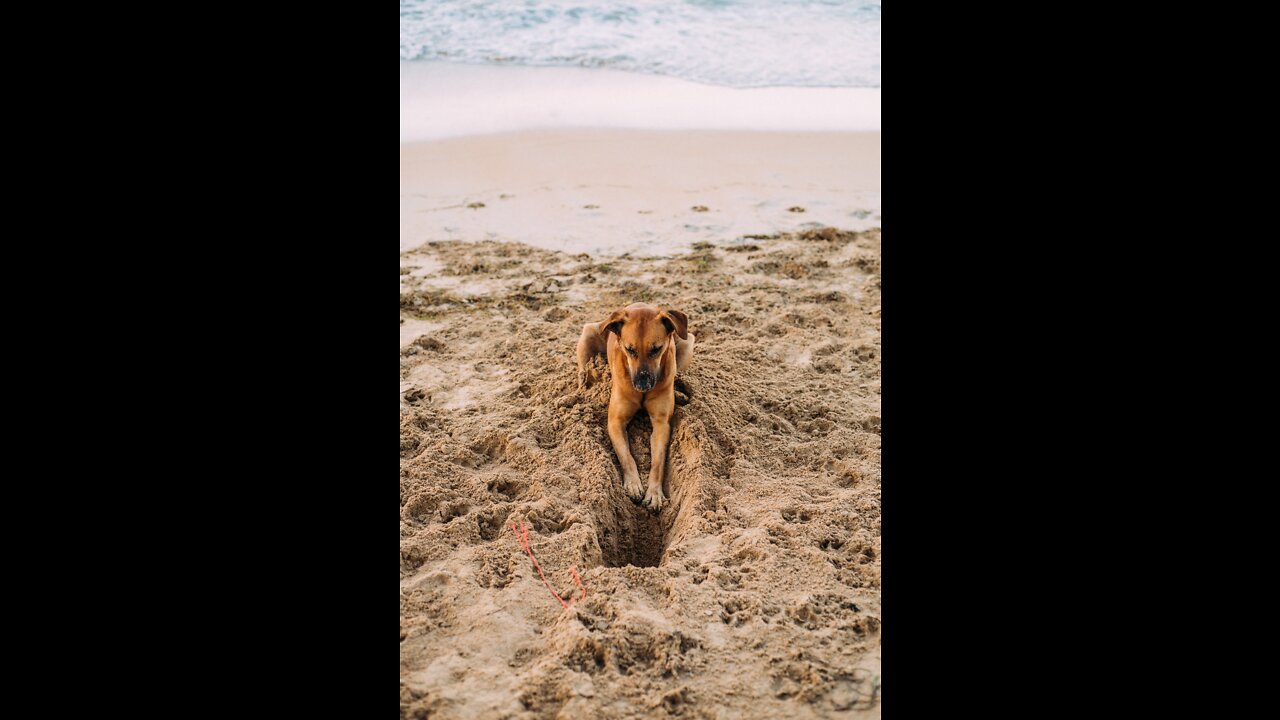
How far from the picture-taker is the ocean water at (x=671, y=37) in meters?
12.9

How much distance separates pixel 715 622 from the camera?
10.5 ft

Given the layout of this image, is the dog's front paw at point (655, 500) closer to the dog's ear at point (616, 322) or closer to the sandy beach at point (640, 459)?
the sandy beach at point (640, 459)

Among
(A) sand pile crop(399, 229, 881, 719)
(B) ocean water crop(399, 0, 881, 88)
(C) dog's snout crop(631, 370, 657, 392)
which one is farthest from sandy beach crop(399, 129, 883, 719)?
(B) ocean water crop(399, 0, 881, 88)

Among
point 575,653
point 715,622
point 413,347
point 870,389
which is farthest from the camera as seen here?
point 413,347

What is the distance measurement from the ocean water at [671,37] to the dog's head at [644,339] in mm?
8954

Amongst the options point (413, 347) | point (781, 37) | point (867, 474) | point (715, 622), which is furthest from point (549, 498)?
point (781, 37)

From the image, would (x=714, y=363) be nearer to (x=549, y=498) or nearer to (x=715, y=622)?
(x=549, y=498)

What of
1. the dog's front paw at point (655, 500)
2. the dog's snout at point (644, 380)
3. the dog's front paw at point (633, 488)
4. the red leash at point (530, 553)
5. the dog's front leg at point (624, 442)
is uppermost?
the dog's snout at point (644, 380)

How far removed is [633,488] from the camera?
4293 mm

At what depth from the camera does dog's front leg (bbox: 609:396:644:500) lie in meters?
4.30

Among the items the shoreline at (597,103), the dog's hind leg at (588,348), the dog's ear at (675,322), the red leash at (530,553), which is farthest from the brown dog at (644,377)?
the shoreline at (597,103)

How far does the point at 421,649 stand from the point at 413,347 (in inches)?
110

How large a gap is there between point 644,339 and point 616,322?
0.24m

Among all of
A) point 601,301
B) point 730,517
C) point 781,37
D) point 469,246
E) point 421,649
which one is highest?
point 781,37
